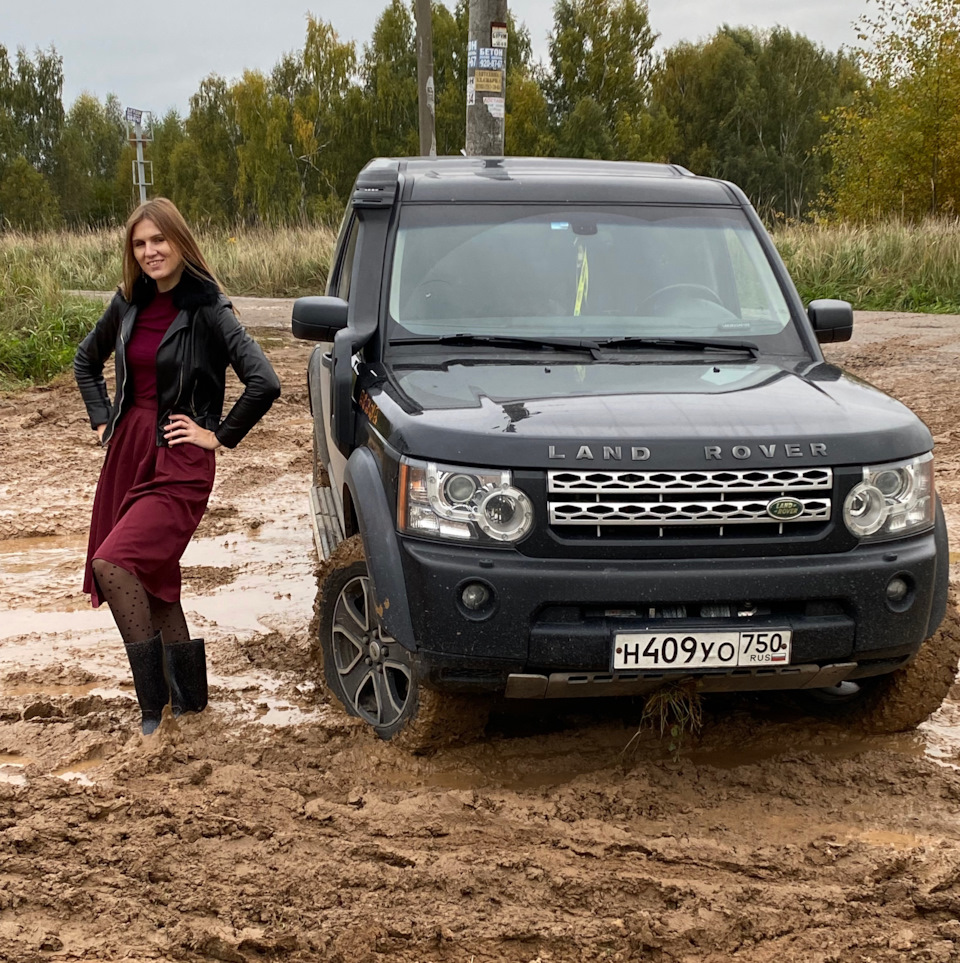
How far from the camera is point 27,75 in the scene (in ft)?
222

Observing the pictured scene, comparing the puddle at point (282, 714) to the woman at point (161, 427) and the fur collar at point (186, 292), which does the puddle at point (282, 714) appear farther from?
the fur collar at point (186, 292)

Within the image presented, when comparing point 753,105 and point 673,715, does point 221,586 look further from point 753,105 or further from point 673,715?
point 753,105

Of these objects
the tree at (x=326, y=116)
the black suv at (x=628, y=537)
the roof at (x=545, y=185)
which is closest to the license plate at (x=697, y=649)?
the black suv at (x=628, y=537)

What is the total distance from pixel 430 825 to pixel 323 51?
53298 millimetres

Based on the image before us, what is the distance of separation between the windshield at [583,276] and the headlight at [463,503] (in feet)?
3.74

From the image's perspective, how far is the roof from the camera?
519cm

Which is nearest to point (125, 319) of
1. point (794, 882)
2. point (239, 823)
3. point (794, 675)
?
point (239, 823)

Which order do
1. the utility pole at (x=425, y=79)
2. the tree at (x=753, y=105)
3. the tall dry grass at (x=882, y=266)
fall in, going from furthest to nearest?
the tree at (x=753, y=105) < the utility pole at (x=425, y=79) < the tall dry grass at (x=882, y=266)

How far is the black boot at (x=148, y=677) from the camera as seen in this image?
4.41m

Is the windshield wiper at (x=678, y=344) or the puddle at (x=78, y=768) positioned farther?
the windshield wiper at (x=678, y=344)

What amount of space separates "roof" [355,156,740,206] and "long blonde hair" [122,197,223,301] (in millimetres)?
964

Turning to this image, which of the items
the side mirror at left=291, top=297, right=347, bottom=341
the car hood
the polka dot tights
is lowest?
the polka dot tights

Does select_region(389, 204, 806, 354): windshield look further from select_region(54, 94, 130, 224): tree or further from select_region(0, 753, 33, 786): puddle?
select_region(54, 94, 130, 224): tree

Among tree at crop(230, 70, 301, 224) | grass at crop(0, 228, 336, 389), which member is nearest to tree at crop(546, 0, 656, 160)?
tree at crop(230, 70, 301, 224)
